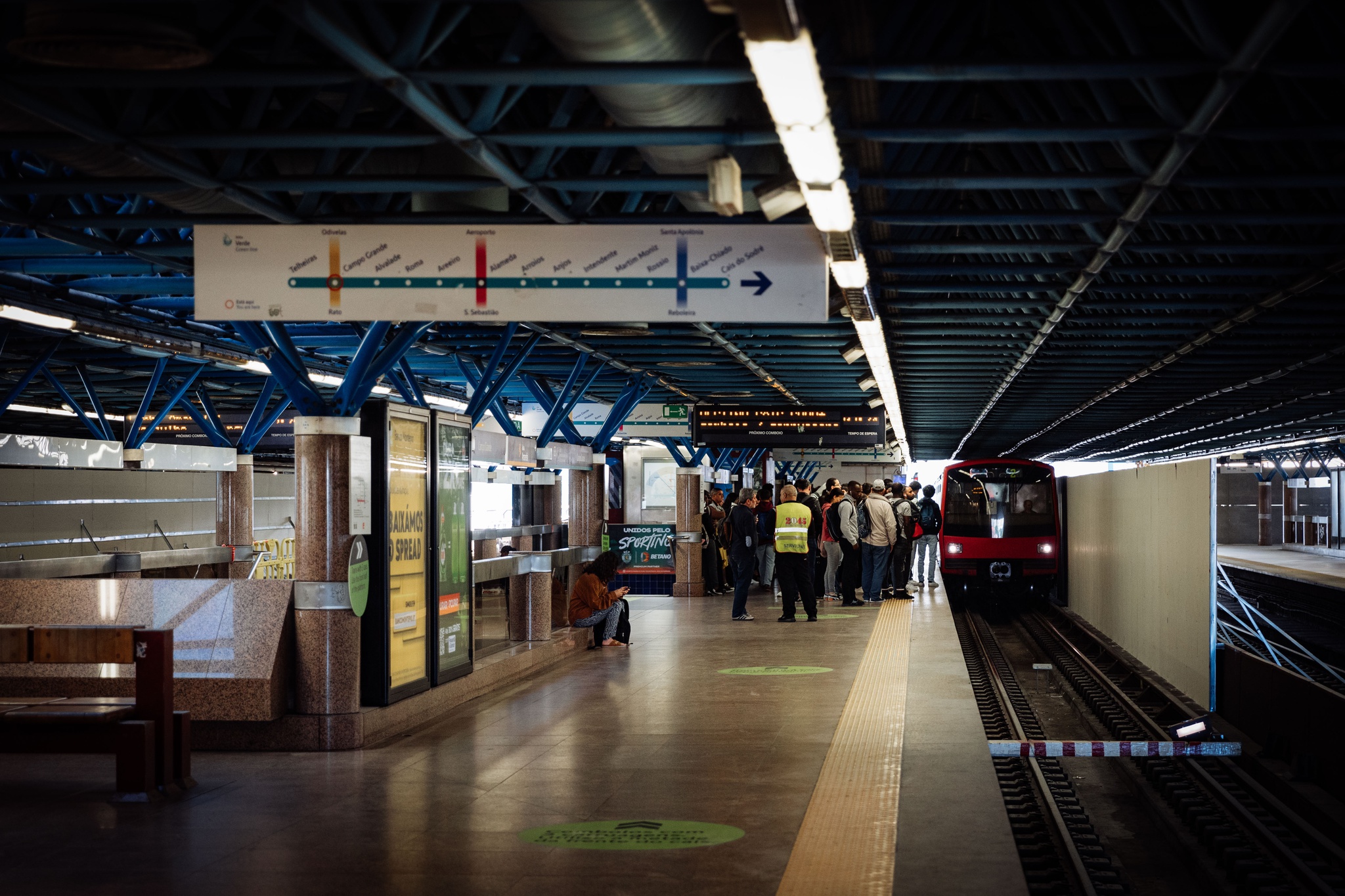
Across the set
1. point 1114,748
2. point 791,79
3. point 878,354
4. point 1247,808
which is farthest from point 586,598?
point 791,79

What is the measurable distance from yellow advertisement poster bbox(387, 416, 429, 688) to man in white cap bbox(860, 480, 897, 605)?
10.6m

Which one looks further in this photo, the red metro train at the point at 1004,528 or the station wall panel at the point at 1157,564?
the red metro train at the point at 1004,528

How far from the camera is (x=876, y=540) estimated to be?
20.4 meters

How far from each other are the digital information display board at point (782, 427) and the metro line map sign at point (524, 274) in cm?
1578

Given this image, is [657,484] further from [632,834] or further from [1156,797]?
[632,834]

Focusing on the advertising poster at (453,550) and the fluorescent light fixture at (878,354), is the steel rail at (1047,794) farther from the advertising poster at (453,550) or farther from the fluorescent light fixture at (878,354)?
the advertising poster at (453,550)

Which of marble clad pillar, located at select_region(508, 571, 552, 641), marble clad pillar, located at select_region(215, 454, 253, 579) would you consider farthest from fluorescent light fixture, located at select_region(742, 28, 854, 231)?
marble clad pillar, located at select_region(215, 454, 253, 579)

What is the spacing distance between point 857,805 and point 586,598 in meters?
8.03

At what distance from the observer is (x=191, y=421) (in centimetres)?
2823

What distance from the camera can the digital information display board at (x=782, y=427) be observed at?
2439 cm

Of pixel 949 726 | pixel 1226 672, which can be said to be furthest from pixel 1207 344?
pixel 949 726

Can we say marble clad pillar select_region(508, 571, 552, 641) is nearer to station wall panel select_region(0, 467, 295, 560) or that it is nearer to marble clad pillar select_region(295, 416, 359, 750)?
marble clad pillar select_region(295, 416, 359, 750)

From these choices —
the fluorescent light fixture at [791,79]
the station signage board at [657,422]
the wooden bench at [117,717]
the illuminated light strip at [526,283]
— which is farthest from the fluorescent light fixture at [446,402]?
the fluorescent light fixture at [791,79]

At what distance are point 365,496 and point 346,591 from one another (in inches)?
27.6
